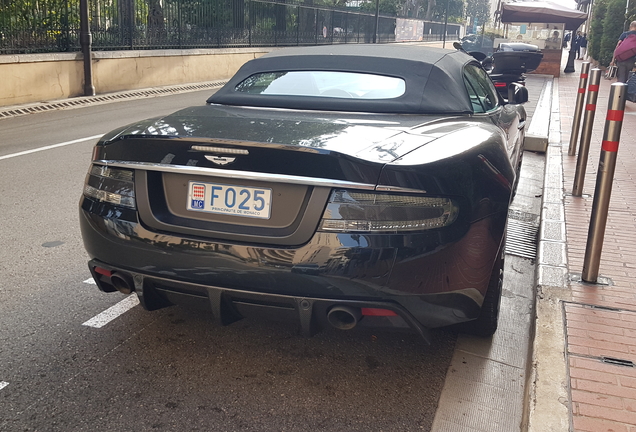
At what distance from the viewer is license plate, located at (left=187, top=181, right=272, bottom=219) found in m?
2.82

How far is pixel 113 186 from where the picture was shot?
3100 mm

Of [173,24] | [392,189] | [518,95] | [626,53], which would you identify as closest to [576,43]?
[626,53]

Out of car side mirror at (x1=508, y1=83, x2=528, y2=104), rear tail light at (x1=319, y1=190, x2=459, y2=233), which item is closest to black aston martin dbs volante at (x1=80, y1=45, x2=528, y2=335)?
rear tail light at (x1=319, y1=190, x2=459, y2=233)

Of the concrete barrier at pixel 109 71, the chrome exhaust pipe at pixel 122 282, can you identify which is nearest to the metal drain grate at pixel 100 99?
the concrete barrier at pixel 109 71

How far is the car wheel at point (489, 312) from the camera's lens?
3.45 metres

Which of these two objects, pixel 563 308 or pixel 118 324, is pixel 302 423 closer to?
pixel 118 324

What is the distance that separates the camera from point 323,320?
286 centimetres

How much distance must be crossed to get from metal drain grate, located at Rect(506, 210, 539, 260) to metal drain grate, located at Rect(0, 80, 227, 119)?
31.7 ft

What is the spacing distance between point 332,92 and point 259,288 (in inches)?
62.2

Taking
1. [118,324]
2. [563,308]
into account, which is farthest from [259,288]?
[563,308]

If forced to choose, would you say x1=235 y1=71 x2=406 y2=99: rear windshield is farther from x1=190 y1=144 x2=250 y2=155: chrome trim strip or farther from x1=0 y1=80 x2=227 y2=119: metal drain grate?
x1=0 y1=80 x2=227 y2=119: metal drain grate

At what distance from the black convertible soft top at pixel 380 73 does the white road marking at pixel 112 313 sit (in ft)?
4.32

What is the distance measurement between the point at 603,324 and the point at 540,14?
26571 mm

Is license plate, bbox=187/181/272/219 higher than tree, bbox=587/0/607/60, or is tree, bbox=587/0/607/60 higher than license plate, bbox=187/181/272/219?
tree, bbox=587/0/607/60
